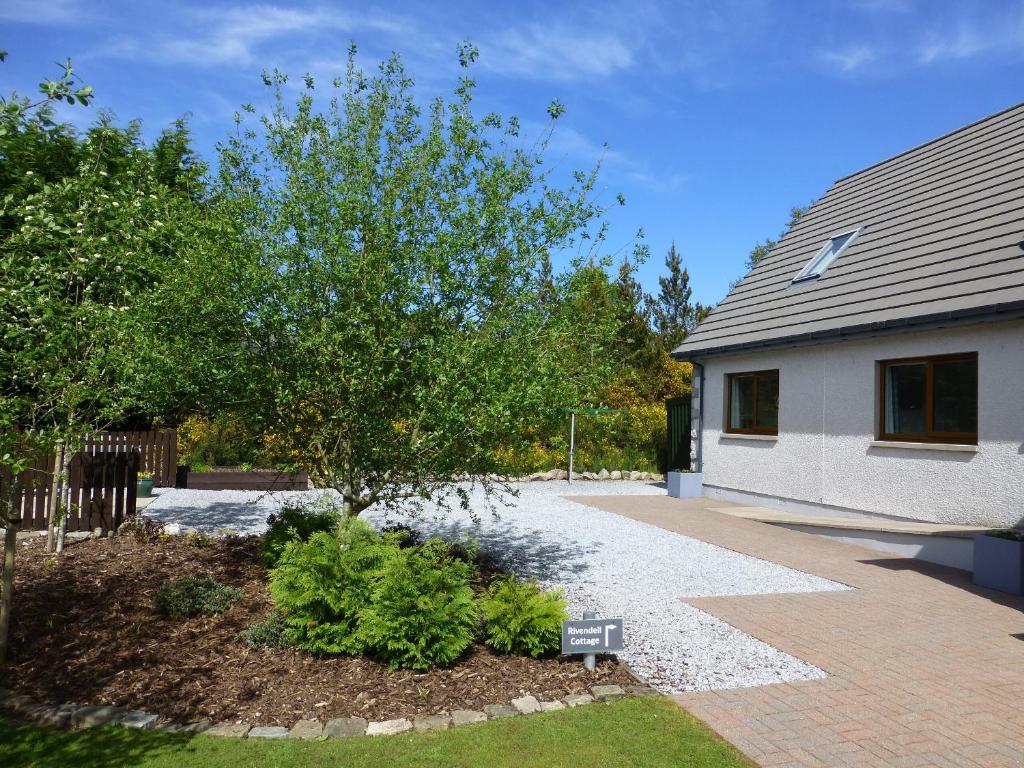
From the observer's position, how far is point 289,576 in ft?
18.4

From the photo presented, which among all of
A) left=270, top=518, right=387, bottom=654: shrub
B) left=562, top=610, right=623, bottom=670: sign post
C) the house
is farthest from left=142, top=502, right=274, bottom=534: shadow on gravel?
the house

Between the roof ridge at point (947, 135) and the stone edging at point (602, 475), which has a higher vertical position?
the roof ridge at point (947, 135)

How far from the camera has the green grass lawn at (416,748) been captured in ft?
13.1

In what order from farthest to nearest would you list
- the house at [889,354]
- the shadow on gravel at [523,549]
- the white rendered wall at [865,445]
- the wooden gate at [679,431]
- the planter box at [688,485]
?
the wooden gate at [679,431], the planter box at [688,485], the house at [889,354], the white rendered wall at [865,445], the shadow on gravel at [523,549]

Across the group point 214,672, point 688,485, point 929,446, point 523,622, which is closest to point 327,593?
point 214,672

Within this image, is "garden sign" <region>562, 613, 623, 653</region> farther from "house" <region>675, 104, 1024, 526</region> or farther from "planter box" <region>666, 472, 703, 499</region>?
"planter box" <region>666, 472, 703, 499</region>

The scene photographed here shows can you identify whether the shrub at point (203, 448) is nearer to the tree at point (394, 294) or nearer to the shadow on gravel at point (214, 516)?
the shadow on gravel at point (214, 516)

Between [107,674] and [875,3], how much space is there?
12243 millimetres

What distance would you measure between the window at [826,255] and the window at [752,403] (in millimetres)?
2026

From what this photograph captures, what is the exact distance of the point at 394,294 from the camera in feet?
20.7

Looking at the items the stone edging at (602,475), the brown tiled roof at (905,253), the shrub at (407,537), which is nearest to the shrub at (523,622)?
the shrub at (407,537)

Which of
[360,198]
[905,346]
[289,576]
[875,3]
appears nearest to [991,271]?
[905,346]

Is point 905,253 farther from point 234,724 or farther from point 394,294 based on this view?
point 234,724

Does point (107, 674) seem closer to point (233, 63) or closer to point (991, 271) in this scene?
point (233, 63)
